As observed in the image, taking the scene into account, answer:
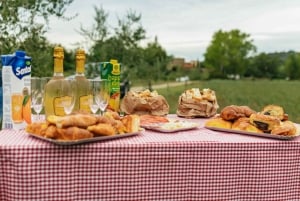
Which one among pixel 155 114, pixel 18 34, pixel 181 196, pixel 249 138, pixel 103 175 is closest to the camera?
pixel 103 175

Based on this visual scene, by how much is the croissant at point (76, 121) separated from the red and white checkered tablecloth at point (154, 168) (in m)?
0.07

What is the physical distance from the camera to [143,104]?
85.3 inches

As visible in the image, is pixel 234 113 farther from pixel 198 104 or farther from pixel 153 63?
pixel 153 63

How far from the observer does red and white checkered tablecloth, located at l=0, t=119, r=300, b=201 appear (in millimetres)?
1452

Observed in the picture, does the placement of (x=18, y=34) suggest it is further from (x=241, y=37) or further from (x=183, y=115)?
(x=241, y=37)

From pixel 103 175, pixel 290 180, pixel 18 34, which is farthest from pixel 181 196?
pixel 18 34

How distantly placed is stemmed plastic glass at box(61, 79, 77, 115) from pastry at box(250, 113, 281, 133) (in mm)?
679

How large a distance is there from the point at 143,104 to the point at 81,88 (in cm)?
39

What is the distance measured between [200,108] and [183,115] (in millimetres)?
91

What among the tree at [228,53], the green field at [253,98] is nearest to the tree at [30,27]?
the green field at [253,98]

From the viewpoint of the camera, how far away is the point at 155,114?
7.23ft

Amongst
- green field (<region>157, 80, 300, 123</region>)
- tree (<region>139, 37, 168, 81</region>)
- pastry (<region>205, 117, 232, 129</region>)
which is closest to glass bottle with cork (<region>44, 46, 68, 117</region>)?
pastry (<region>205, 117, 232, 129</region>)

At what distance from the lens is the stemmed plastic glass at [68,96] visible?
5.80 feet

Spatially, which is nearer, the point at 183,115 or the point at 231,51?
the point at 183,115
